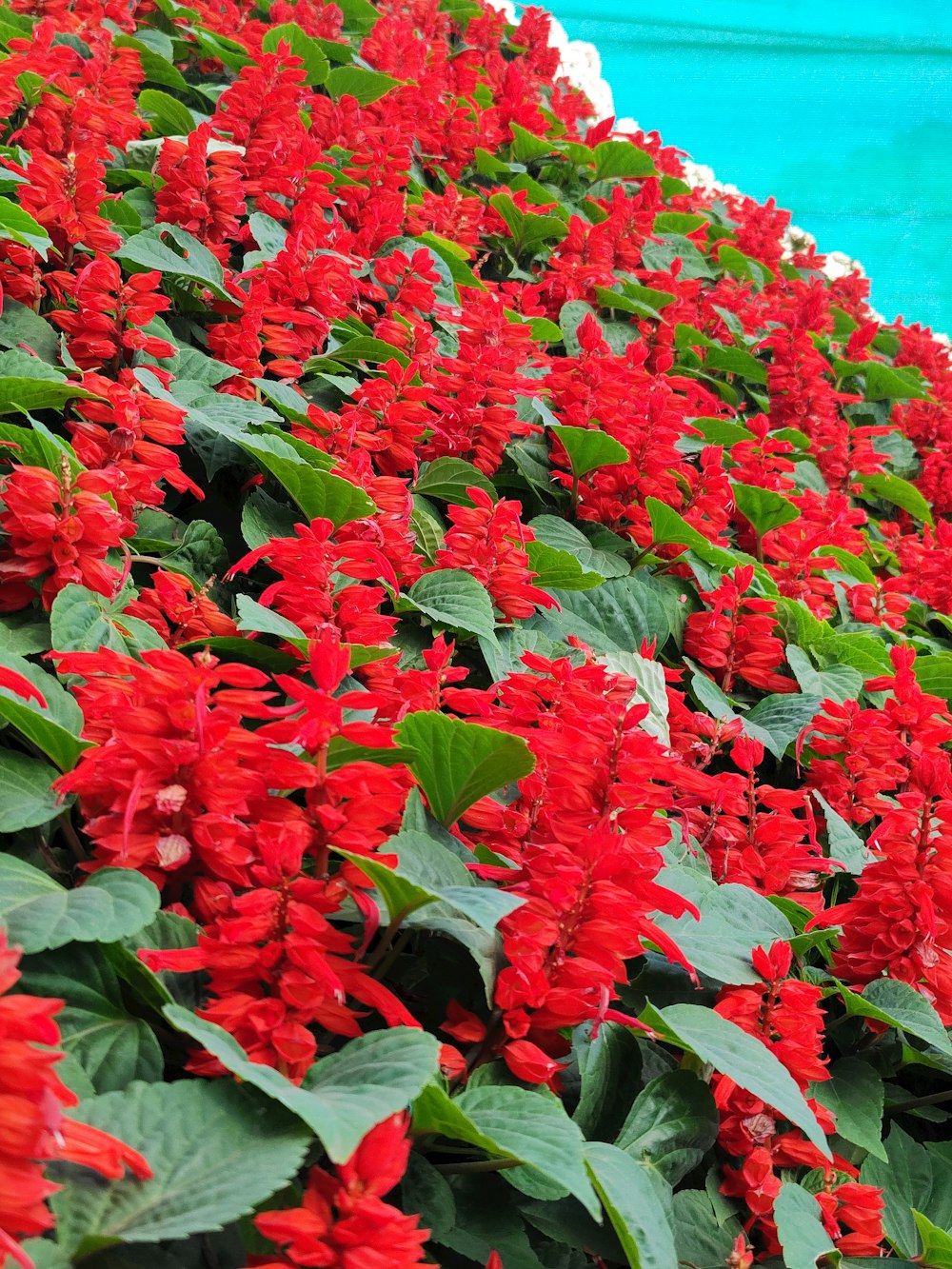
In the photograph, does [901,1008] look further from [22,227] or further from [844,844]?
[22,227]

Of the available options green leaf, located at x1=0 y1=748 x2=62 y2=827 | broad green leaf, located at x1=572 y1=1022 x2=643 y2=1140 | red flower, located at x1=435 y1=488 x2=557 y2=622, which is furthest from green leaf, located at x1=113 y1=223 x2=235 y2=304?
broad green leaf, located at x1=572 y1=1022 x2=643 y2=1140

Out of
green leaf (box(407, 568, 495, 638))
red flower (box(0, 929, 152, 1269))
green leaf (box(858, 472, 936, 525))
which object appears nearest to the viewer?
red flower (box(0, 929, 152, 1269))

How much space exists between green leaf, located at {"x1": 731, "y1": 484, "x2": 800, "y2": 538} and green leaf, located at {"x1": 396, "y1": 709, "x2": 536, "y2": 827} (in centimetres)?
112

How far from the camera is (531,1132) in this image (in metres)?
0.64

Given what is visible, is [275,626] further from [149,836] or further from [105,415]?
[105,415]

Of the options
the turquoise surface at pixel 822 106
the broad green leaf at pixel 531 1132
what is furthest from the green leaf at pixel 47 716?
the turquoise surface at pixel 822 106

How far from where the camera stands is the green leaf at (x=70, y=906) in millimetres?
593

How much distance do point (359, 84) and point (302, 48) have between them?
14 cm

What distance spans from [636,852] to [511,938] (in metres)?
0.11

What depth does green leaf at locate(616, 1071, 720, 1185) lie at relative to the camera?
31.7 inches

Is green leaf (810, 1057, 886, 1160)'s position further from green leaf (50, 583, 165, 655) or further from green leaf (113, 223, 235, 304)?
green leaf (113, 223, 235, 304)

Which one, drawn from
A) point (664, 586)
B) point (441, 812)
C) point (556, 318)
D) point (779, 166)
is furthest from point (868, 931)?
point (779, 166)

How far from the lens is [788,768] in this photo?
1491mm

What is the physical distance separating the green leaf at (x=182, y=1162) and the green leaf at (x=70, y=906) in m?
0.08
